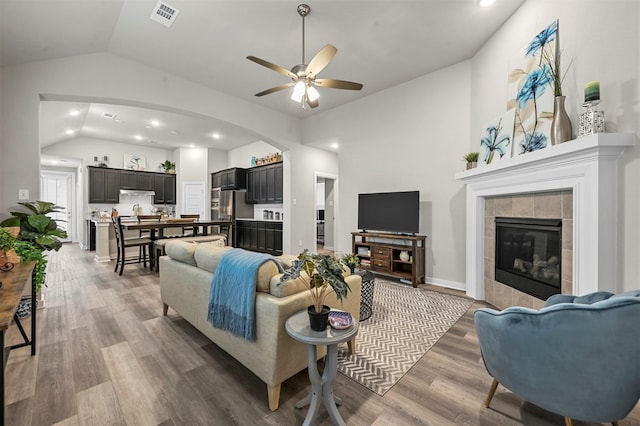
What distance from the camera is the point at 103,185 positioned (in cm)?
741

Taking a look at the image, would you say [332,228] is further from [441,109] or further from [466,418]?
[466,418]

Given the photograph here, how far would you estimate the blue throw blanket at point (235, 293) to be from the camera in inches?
65.9

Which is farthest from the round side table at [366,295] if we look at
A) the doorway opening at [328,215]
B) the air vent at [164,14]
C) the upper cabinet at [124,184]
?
the upper cabinet at [124,184]

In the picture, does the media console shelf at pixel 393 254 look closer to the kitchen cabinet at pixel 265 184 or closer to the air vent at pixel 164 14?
the kitchen cabinet at pixel 265 184

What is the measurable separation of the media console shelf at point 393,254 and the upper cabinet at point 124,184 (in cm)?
677

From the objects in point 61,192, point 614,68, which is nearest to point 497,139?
point 614,68

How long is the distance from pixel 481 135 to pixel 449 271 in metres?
1.98

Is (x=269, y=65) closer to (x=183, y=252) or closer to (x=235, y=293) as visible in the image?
(x=183, y=252)

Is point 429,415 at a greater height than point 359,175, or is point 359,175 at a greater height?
point 359,175

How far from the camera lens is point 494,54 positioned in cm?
320

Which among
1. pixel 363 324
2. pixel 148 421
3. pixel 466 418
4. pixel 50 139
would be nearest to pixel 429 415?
pixel 466 418

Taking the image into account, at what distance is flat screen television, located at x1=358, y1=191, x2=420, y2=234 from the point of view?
4090 mm

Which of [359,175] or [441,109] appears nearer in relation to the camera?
[441,109]

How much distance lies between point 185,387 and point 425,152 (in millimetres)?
4157
